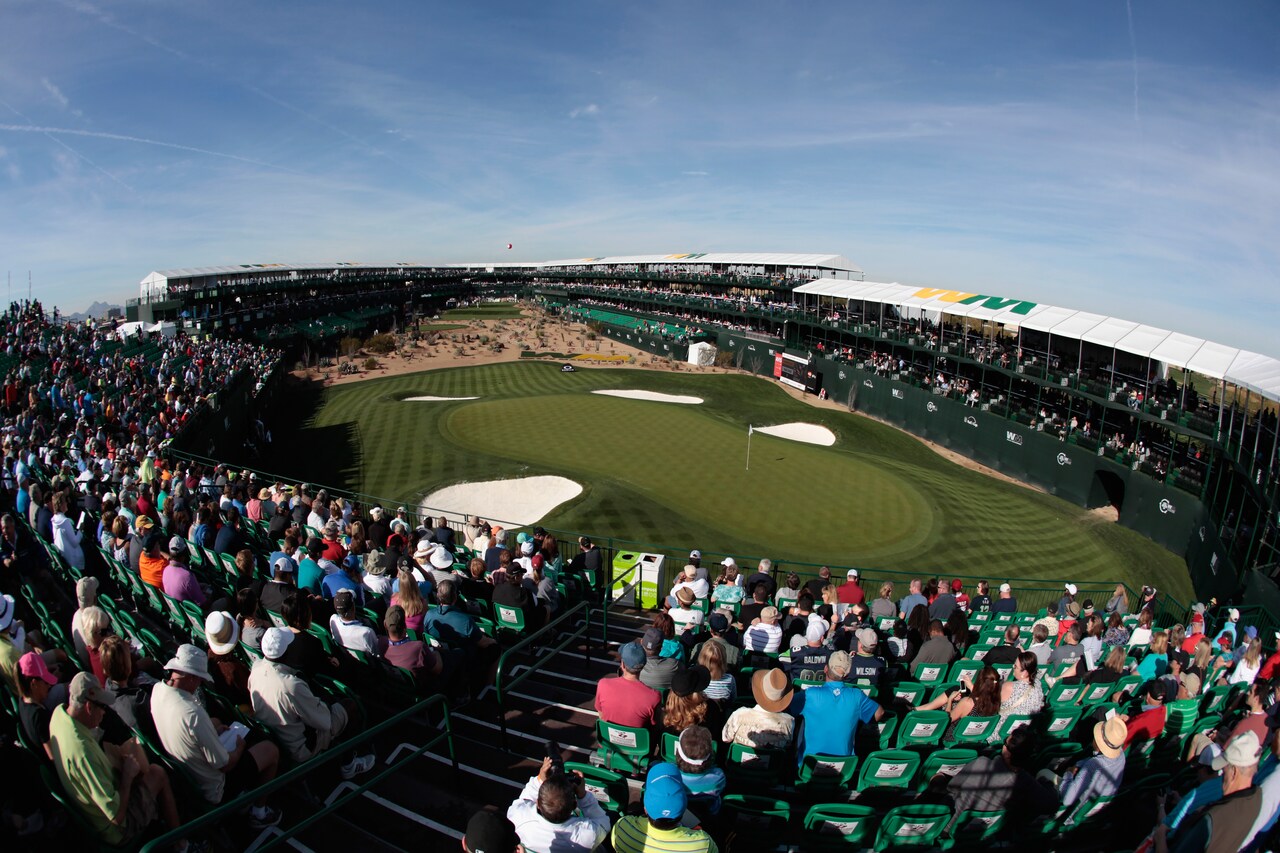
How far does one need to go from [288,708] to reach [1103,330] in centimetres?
3852

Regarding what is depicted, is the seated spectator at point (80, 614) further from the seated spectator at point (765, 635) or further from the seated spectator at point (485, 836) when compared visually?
the seated spectator at point (765, 635)

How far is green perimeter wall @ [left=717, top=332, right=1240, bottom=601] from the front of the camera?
2391cm

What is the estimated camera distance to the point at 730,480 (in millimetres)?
31000

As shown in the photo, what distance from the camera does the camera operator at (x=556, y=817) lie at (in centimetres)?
447

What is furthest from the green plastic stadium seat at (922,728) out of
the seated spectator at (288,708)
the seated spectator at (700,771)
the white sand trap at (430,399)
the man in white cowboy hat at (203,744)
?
the white sand trap at (430,399)

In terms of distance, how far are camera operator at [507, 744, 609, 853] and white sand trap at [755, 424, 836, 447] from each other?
3581 centimetres

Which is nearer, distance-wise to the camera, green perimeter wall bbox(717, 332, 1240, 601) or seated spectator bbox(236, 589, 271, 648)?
seated spectator bbox(236, 589, 271, 648)

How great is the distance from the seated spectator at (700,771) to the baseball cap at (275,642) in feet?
13.3

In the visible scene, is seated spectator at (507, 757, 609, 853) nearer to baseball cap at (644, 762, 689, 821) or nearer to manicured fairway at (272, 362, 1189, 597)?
baseball cap at (644, 762, 689, 821)

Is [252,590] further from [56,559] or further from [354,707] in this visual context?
[56,559]

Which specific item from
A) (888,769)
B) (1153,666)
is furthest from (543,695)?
(1153,666)

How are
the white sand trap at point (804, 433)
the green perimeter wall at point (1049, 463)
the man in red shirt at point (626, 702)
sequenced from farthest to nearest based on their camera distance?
the white sand trap at point (804, 433), the green perimeter wall at point (1049, 463), the man in red shirt at point (626, 702)

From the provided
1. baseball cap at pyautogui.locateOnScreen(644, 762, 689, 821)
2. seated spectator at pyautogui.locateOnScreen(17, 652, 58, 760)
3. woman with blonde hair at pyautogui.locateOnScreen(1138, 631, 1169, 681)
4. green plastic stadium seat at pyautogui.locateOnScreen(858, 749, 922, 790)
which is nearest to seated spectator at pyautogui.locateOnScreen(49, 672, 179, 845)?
seated spectator at pyautogui.locateOnScreen(17, 652, 58, 760)

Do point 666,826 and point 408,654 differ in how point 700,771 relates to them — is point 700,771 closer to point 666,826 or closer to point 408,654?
point 666,826
